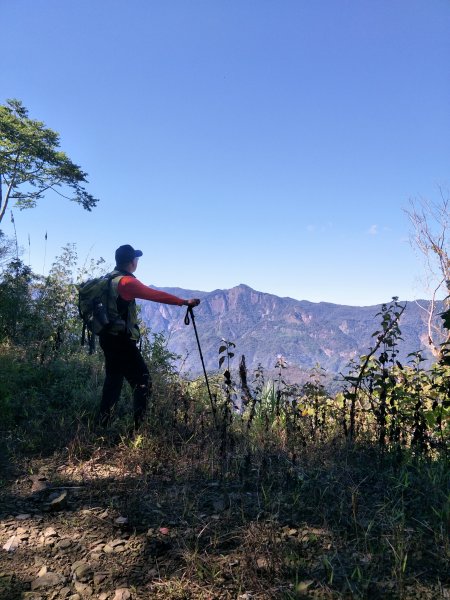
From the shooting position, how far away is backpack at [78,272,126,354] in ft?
14.4

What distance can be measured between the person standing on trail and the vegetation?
0.83 feet

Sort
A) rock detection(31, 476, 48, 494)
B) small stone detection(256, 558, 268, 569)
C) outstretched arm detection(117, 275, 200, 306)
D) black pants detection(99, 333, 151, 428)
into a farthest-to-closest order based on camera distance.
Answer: black pants detection(99, 333, 151, 428)
outstretched arm detection(117, 275, 200, 306)
rock detection(31, 476, 48, 494)
small stone detection(256, 558, 268, 569)

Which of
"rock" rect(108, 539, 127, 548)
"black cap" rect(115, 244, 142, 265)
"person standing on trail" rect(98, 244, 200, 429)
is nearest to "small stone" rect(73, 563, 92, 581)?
"rock" rect(108, 539, 127, 548)

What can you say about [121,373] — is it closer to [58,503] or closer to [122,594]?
[58,503]

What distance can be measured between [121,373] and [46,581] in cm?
245

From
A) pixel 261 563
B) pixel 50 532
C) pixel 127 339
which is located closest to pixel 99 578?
pixel 50 532

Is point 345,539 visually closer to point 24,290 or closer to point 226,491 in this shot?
point 226,491

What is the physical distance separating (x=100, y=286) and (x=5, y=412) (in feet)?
6.47

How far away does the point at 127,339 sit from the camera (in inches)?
179

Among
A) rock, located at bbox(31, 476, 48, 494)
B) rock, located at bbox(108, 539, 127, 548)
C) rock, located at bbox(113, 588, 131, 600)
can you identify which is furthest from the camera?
rock, located at bbox(31, 476, 48, 494)

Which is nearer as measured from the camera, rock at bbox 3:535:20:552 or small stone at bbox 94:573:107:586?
small stone at bbox 94:573:107:586

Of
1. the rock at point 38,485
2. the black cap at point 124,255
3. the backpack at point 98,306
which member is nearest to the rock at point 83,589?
the rock at point 38,485

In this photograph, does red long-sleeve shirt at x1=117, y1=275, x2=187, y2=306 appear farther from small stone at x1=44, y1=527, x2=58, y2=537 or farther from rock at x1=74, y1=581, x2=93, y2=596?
rock at x1=74, y1=581, x2=93, y2=596

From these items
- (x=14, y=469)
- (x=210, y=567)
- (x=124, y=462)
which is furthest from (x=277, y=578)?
(x=14, y=469)
